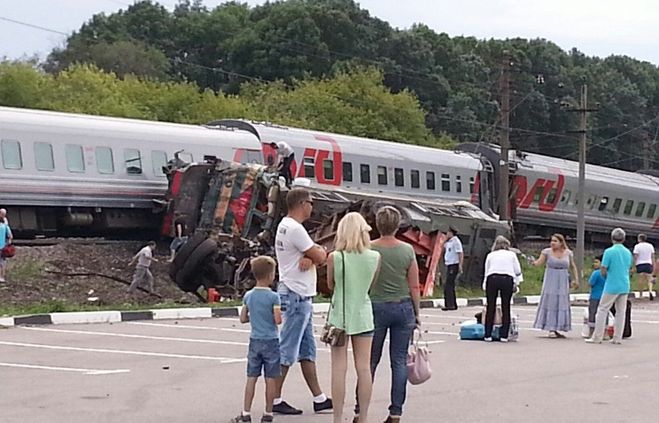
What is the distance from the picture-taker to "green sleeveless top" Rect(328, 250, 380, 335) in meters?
9.17

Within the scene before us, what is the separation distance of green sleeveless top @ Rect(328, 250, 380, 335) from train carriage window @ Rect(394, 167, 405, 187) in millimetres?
27892

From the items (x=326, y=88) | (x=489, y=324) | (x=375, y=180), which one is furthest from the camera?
(x=326, y=88)

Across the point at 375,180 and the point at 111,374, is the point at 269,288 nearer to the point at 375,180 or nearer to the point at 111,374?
the point at 111,374

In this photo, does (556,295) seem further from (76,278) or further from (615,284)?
(76,278)

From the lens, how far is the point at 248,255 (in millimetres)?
23328

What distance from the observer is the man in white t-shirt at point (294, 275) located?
9.88m

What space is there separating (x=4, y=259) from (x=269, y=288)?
15.4 metres

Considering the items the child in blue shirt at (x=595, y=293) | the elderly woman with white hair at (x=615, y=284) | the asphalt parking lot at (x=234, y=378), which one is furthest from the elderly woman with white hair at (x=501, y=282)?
the elderly woman with white hair at (x=615, y=284)

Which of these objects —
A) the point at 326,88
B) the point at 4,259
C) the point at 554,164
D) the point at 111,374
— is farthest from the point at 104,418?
the point at 326,88

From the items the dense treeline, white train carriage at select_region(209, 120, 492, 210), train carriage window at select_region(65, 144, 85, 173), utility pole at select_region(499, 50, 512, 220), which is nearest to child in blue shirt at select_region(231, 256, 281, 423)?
train carriage window at select_region(65, 144, 85, 173)

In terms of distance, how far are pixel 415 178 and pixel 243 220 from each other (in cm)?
1462

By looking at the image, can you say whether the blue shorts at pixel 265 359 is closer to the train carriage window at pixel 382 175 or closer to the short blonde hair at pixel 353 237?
the short blonde hair at pixel 353 237

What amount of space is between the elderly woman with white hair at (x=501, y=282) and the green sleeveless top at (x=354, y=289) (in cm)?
755

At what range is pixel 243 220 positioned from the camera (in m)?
24.2
